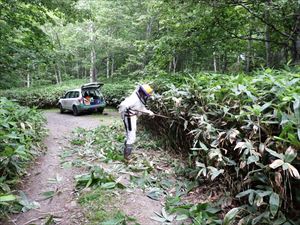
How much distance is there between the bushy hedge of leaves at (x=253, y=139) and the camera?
9.86 feet

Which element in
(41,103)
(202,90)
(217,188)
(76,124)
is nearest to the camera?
(217,188)

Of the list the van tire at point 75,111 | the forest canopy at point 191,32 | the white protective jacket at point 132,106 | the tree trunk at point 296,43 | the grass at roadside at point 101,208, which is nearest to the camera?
the grass at roadside at point 101,208

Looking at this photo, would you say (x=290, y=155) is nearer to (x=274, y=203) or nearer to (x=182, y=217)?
(x=274, y=203)

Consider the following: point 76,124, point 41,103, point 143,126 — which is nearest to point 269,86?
point 143,126

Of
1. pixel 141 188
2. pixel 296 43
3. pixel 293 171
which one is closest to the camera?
pixel 293 171

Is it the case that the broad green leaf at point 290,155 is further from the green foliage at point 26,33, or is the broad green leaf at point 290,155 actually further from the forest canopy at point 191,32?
the green foliage at point 26,33

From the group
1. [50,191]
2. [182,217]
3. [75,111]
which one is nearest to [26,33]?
[75,111]

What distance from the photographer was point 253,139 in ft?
11.6

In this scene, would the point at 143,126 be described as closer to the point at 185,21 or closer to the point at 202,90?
the point at 185,21

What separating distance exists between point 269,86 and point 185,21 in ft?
19.5

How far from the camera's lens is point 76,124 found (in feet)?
37.8

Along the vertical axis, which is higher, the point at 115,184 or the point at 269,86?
the point at 269,86

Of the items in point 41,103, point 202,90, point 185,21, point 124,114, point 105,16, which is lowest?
point 41,103

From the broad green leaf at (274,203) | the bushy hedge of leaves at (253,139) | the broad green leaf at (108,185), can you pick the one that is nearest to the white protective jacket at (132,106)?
the bushy hedge of leaves at (253,139)
